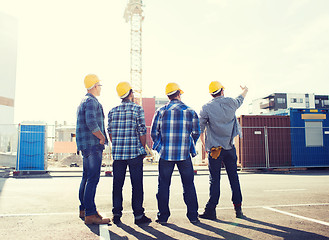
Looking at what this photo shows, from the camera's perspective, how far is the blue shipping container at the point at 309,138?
1409 cm

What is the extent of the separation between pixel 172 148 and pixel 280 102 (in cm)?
7725

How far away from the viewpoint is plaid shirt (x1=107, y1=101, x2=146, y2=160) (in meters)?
3.65

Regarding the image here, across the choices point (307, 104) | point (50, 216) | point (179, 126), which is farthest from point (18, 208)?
point (307, 104)

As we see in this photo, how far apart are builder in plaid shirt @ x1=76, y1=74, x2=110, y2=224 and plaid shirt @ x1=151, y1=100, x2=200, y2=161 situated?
0.72 metres

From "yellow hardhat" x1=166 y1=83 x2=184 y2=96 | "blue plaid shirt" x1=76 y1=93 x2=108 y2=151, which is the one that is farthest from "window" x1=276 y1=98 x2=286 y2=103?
"blue plaid shirt" x1=76 y1=93 x2=108 y2=151

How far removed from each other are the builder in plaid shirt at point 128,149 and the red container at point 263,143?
34.9ft

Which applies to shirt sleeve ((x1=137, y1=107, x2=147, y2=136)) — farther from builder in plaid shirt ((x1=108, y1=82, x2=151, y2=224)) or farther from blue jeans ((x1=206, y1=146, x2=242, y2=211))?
blue jeans ((x1=206, y1=146, x2=242, y2=211))

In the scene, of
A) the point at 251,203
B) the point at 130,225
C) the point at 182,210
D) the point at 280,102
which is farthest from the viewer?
the point at 280,102

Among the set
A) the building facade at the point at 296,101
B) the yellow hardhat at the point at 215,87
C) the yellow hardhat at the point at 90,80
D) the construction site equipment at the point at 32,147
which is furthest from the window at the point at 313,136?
the building facade at the point at 296,101

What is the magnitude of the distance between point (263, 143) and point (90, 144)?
11.8 metres

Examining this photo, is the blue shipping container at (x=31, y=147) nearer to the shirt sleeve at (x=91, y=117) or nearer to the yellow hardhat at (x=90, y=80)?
the yellow hardhat at (x=90, y=80)

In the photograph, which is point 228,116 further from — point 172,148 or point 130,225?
point 130,225

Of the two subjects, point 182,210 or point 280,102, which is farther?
point 280,102

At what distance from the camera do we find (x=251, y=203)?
4770mm
